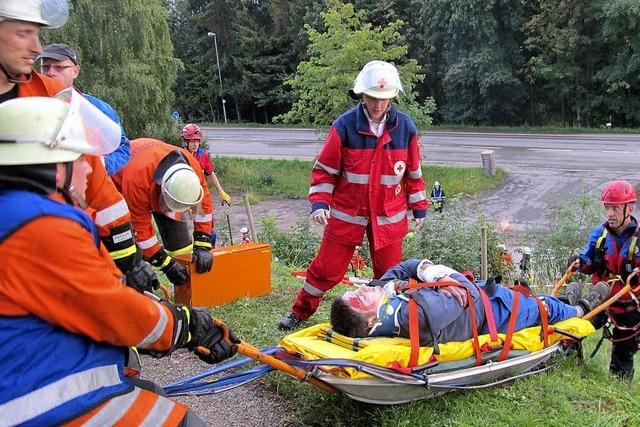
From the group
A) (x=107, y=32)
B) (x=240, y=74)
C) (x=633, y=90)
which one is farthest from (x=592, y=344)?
(x=240, y=74)

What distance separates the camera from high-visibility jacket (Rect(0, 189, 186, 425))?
5.46 ft

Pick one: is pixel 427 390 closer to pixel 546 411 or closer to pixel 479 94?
pixel 546 411

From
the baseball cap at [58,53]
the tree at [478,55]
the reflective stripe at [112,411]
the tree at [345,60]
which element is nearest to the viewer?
the reflective stripe at [112,411]

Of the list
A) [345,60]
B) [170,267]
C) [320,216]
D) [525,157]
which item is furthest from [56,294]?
[525,157]

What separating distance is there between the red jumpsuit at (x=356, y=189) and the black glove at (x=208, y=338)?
74.2 inches

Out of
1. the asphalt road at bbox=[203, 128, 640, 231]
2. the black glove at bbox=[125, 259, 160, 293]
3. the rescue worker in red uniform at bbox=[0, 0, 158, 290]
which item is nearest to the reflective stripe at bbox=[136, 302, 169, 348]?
the rescue worker in red uniform at bbox=[0, 0, 158, 290]

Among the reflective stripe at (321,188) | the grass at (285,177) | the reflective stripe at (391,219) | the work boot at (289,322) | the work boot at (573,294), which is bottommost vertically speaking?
the grass at (285,177)

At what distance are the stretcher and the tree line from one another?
16421mm

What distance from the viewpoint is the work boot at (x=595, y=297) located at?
14.5 ft

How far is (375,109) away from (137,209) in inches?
73.9

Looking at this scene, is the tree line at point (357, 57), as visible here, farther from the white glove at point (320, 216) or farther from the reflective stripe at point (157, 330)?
the reflective stripe at point (157, 330)

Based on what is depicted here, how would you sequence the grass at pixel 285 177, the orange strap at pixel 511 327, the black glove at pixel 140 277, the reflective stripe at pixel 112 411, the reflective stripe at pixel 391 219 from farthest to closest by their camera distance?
1. the grass at pixel 285 177
2. the reflective stripe at pixel 391 219
3. the orange strap at pixel 511 327
4. the black glove at pixel 140 277
5. the reflective stripe at pixel 112 411

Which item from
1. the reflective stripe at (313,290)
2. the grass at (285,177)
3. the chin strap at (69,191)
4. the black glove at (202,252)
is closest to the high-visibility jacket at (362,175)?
the reflective stripe at (313,290)

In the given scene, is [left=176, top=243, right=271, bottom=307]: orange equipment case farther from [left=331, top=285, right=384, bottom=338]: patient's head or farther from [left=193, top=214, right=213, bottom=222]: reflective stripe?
[left=331, top=285, right=384, bottom=338]: patient's head
